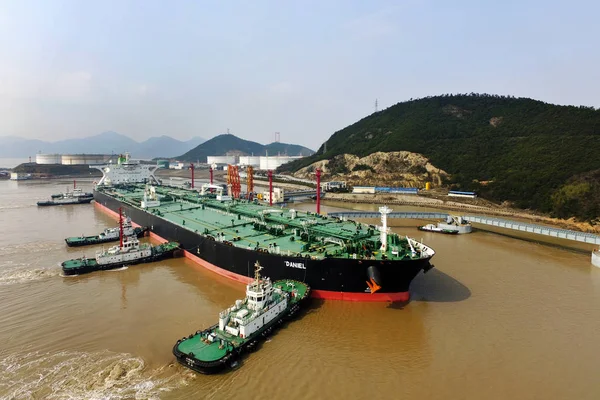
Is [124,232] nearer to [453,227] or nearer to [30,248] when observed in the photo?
[30,248]

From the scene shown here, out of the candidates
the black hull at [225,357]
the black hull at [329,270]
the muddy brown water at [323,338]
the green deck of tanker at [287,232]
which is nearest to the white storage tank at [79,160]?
the green deck of tanker at [287,232]

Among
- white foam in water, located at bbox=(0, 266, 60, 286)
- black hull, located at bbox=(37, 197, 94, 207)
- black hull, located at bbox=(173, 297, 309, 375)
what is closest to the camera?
black hull, located at bbox=(173, 297, 309, 375)

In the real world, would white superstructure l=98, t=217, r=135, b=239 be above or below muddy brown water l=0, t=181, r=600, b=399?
above

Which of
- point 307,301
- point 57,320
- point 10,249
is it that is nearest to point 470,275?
point 307,301

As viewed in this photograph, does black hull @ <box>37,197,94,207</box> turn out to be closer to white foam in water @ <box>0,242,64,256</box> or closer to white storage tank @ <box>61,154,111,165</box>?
white foam in water @ <box>0,242,64,256</box>

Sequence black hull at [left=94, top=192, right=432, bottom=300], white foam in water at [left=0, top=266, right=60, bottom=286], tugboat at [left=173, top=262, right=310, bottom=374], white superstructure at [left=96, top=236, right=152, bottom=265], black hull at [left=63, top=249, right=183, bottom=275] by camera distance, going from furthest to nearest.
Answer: white superstructure at [left=96, top=236, right=152, bottom=265], black hull at [left=63, top=249, right=183, bottom=275], white foam in water at [left=0, top=266, right=60, bottom=286], black hull at [left=94, top=192, right=432, bottom=300], tugboat at [left=173, top=262, right=310, bottom=374]

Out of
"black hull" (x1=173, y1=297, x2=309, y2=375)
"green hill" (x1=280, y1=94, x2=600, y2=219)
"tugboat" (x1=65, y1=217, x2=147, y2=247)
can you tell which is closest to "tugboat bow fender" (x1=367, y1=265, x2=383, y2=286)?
"black hull" (x1=173, y1=297, x2=309, y2=375)

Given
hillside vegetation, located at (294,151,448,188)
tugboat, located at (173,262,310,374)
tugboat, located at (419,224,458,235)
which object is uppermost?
hillside vegetation, located at (294,151,448,188)
